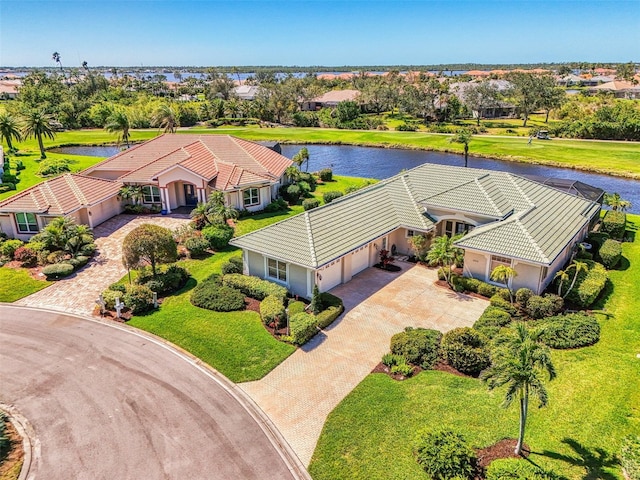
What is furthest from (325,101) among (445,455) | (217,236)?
(445,455)

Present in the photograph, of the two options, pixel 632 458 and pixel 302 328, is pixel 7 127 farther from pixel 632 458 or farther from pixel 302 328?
pixel 632 458

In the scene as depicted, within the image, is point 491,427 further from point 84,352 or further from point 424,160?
point 424,160

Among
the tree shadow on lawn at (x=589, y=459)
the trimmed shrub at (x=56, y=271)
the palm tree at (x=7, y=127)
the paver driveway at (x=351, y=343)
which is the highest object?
the palm tree at (x=7, y=127)

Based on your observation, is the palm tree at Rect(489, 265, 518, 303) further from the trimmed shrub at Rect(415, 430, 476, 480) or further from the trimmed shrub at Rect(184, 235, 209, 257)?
the trimmed shrub at Rect(184, 235, 209, 257)

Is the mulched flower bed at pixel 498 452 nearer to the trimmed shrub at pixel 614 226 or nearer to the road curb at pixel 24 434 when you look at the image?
the road curb at pixel 24 434

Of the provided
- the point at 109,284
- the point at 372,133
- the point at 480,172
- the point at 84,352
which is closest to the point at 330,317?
the point at 84,352

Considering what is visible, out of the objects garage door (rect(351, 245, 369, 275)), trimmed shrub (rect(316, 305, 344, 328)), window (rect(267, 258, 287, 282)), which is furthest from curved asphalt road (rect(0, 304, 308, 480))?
garage door (rect(351, 245, 369, 275))

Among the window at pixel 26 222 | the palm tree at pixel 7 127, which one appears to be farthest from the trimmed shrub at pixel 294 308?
the palm tree at pixel 7 127
